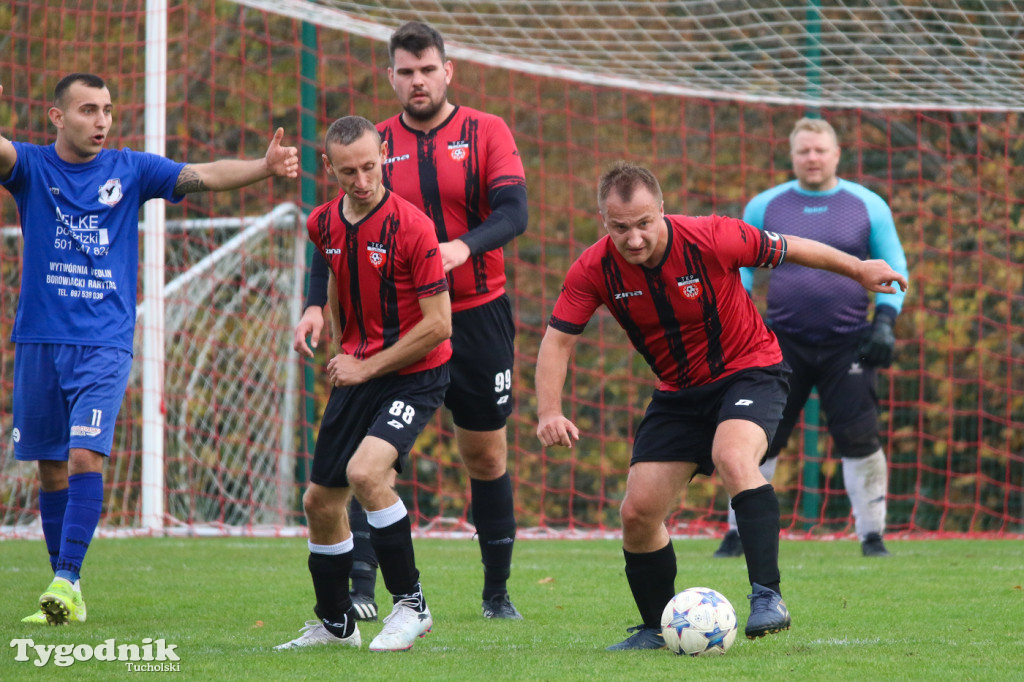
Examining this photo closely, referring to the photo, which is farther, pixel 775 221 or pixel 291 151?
pixel 775 221

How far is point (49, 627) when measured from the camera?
4.71 meters

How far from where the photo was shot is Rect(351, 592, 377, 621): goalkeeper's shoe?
5121 mm

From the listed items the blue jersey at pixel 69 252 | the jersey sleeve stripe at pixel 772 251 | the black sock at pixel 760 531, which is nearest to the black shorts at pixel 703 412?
the black sock at pixel 760 531

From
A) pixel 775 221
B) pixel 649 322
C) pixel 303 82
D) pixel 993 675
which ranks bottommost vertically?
pixel 993 675

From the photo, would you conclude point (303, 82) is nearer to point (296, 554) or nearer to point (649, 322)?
point (296, 554)

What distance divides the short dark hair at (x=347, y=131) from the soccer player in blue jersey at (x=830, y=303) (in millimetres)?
3325

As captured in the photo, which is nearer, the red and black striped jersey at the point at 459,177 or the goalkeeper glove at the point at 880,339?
the red and black striped jersey at the point at 459,177

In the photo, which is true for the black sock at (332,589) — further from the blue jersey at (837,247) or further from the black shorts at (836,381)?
the blue jersey at (837,247)

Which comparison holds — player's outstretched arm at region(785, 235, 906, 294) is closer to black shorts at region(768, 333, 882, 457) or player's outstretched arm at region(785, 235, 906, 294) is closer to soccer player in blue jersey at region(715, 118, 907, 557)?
soccer player in blue jersey at region(715, 118, 907, 557)

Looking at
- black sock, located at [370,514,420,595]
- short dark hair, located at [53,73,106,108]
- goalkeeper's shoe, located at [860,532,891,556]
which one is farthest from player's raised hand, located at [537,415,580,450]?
goalkeeper's shoe, located at [860,532,891,556]

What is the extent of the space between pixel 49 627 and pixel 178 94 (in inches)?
408

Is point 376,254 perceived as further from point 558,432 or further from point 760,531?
point 760,531

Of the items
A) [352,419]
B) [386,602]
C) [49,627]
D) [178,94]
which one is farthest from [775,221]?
[178,94]

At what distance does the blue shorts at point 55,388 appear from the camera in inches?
201
